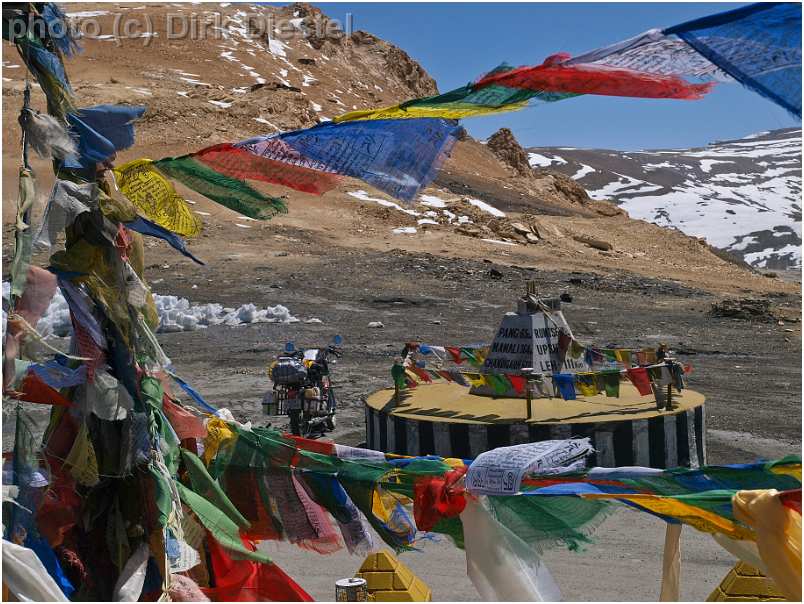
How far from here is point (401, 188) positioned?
3.88 meters

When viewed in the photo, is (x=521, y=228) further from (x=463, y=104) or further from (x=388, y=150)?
(x=463, y=104)

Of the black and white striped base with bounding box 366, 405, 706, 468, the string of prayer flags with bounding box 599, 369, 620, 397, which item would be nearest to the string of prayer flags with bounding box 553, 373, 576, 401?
the string of prayer flags with bounding box 599, 369, 620, 397

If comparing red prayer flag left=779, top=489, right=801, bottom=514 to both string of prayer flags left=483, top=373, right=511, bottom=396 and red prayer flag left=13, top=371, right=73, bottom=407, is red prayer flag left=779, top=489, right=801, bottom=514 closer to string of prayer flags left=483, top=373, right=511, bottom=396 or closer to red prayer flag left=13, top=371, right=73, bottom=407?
red prayer flag left=13, top=371, right=73, bottom=407

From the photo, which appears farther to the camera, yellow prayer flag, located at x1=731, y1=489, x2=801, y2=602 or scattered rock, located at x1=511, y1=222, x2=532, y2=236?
scattered rock, located at x1=511, y1=222, x2=532, y2=236

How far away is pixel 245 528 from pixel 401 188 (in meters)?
1.57

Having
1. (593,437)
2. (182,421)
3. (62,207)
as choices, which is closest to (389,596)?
(182,421)

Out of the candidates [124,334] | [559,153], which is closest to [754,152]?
[559,153]

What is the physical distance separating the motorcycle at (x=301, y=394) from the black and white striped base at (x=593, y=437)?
2.32 meters

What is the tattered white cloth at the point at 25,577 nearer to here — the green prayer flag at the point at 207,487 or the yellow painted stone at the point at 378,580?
the green prayer flag at the point at 207,487

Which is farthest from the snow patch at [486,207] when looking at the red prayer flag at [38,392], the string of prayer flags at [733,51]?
the string of prayer flags at [733,51]

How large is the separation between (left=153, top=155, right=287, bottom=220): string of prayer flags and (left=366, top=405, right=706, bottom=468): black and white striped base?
18.3 ft

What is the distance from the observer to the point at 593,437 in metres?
9.80

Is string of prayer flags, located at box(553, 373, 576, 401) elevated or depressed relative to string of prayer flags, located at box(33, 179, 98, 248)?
depressed

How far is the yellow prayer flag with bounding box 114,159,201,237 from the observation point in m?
4.34
